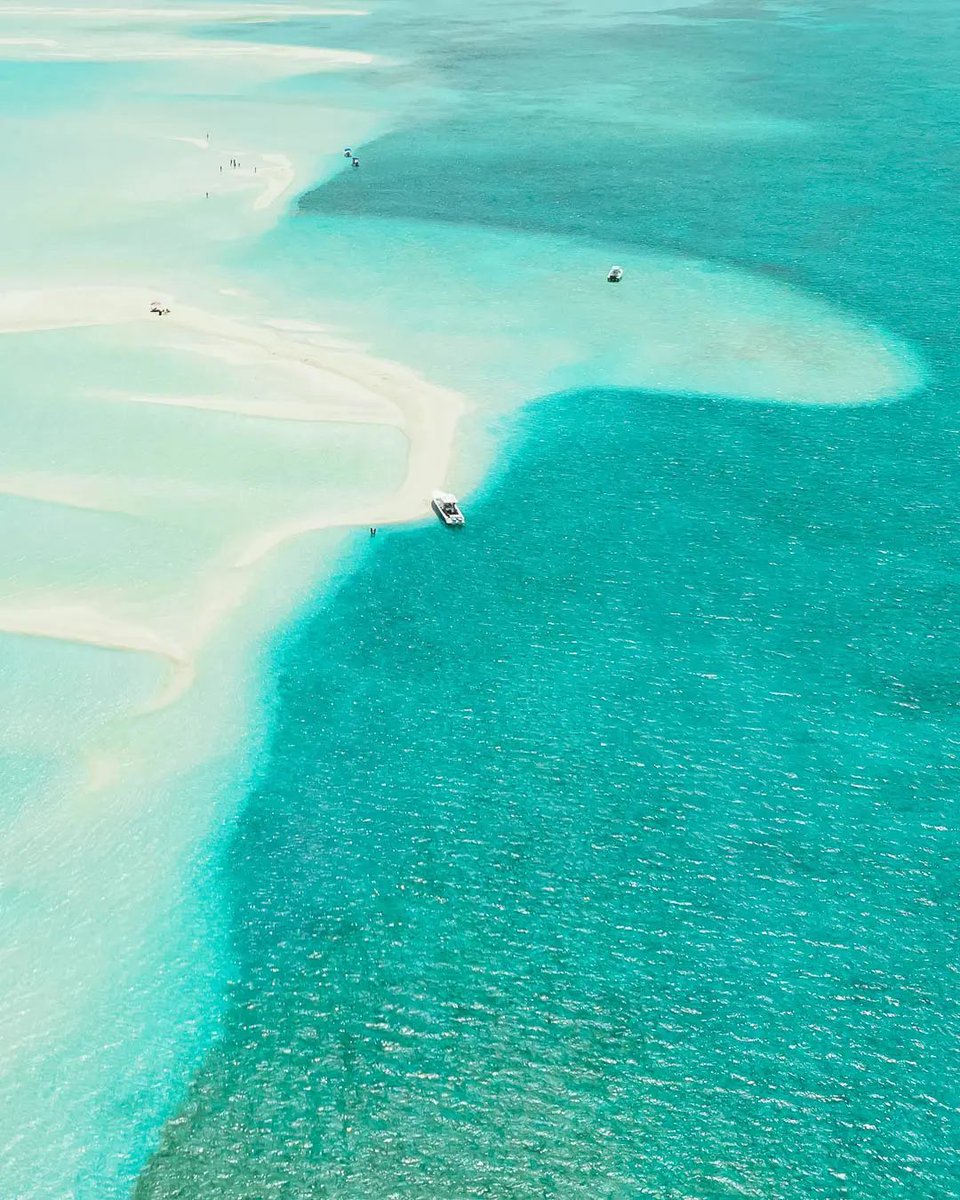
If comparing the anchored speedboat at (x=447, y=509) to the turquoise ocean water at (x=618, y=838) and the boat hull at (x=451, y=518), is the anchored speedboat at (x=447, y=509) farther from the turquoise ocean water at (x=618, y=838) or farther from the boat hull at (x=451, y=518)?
the turquoise ocean water at (x=618, y=838)

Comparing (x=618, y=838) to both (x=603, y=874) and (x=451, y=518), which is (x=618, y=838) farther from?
(x=451, y=518)

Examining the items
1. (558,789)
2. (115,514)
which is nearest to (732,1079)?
(558,789)

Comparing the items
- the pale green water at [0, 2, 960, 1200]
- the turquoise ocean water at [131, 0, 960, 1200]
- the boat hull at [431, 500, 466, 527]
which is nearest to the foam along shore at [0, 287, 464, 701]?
the pale green water at [0, 2, 960, 1200]

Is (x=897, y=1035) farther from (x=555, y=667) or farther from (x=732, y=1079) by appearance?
(x=555, y=667)

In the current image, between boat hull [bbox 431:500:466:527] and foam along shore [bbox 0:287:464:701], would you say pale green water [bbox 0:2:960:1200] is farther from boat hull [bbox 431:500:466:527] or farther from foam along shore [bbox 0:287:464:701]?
boat hull [bbox 431:500:466:527]

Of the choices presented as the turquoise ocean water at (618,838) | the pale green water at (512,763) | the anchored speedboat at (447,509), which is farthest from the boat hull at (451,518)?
the turquoise ocean water at (618,838)
